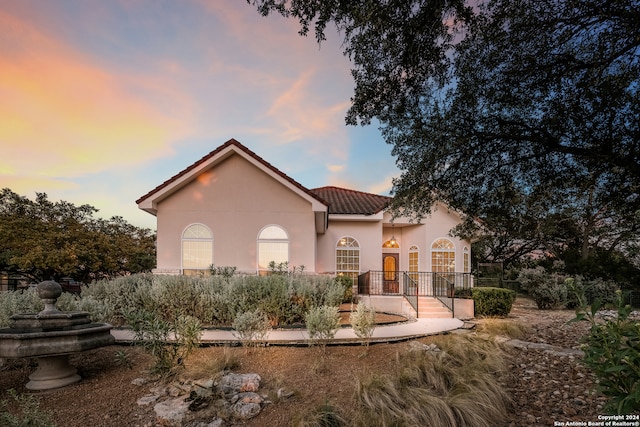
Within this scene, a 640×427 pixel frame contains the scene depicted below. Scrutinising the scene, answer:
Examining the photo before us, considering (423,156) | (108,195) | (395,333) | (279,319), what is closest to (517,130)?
(423,156)

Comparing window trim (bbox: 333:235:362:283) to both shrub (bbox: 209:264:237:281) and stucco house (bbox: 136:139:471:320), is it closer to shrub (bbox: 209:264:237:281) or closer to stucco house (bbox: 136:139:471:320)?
stucco house (bbox: 136:139:471:320)

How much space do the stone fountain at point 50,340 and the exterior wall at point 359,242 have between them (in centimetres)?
1241

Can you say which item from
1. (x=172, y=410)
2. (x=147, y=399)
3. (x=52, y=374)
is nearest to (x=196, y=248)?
(x=52, y=374)

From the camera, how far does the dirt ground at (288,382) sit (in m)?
4.25

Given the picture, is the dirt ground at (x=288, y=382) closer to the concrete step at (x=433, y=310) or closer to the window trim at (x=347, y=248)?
the concrete step at (x=433, y=310)

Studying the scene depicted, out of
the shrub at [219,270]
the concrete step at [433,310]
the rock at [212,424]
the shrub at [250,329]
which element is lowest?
the concrete step at [433,310]

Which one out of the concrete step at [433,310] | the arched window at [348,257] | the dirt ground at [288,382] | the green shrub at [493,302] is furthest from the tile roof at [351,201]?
the dirt ground at [288,382]

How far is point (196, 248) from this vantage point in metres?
13.8

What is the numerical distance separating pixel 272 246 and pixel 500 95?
9704mm

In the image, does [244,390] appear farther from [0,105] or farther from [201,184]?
[0,105]

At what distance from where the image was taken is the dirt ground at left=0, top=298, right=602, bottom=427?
425 centimetres

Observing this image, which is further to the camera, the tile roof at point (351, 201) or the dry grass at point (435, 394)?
the tile roof at point (351, 201)

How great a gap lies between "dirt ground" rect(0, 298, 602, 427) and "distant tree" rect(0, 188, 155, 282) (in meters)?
11.9

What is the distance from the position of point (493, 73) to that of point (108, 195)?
17455mm
